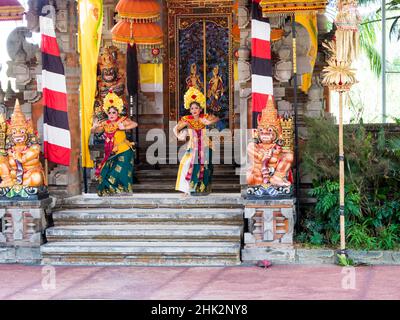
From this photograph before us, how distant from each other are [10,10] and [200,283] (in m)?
4.86

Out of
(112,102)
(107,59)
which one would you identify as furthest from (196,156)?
(107,59)

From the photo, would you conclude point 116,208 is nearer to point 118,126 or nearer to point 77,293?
point 118,126

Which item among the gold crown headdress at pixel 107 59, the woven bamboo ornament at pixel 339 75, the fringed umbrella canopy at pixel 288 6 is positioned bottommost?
the woven bamboo ornament at pixel 339 75

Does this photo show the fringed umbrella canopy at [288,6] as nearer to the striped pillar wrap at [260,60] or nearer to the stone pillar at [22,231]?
the striped pillar wrap at [260,60]

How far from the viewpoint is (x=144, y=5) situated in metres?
12.9

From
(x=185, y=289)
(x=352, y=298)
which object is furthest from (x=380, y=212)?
(x=185, y=289)

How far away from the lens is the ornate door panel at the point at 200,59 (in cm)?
1434

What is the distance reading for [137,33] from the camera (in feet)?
43.1

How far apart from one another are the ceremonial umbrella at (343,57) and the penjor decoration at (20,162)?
400 centimetres

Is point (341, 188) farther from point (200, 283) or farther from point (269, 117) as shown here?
point (200, 283)

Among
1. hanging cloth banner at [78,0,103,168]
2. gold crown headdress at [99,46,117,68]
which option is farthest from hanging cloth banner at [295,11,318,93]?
gold crown headdress at [99,46,117,68]

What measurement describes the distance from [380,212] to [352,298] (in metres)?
2.38

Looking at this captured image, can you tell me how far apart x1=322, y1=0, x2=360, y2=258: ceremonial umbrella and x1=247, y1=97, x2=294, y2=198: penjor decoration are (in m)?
0.74

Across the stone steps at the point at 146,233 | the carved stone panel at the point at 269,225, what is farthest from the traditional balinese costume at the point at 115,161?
the carved stone panel at the point at 269,225
